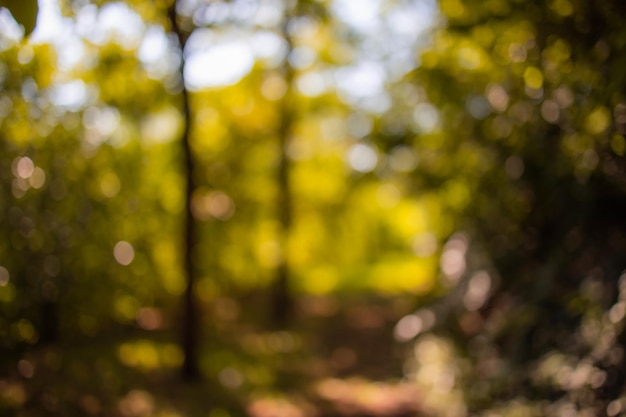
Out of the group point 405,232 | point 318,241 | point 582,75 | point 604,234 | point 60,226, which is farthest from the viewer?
point 405,232

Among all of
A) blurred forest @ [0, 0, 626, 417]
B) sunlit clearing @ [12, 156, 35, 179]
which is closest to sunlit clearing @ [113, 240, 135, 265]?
blurred forest @ [0, 0, 626, 417]

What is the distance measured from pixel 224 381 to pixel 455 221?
397 centimetres

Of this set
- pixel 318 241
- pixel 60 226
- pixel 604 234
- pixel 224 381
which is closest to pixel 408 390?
pixel 224 381

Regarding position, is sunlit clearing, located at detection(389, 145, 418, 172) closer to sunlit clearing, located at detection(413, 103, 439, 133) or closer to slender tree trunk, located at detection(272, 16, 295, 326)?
sunlit clearing, located at detection(413, 103, 439, 133)

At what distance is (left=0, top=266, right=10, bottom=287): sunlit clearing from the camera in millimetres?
5587

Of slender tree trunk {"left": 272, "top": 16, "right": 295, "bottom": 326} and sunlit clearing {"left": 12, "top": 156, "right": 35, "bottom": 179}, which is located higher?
sunlit clearing {"left": 12, "top": 156, "right": 35, "bottom": 179}

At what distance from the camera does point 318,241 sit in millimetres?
16188

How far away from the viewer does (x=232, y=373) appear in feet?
28.9

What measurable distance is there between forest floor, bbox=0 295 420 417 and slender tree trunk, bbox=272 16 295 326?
0.43 metres

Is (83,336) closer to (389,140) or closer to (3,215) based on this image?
(3,215)

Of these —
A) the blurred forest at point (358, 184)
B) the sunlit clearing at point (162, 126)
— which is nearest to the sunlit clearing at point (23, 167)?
the blurred forest at point (358, 184)

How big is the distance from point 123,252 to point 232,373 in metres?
2.45

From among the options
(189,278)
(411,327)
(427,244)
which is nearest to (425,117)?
(427,244)

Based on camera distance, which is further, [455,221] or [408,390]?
[408,390]
